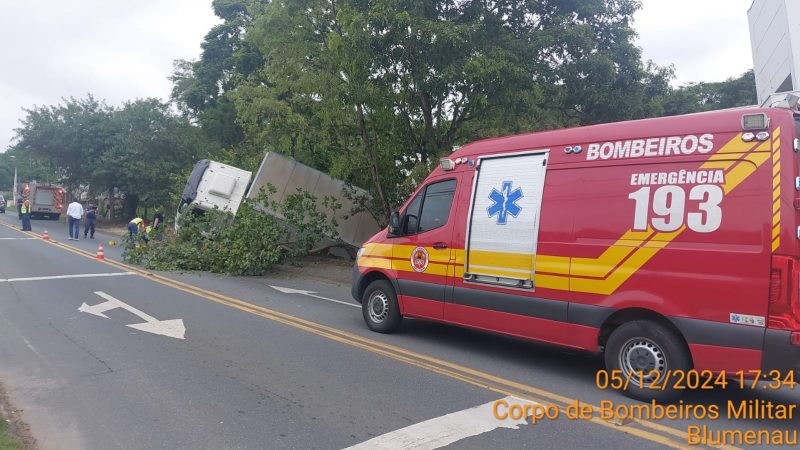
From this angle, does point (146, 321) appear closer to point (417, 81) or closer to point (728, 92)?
point (417, 81)

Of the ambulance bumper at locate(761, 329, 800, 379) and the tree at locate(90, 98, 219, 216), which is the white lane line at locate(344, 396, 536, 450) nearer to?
the ambulance bumper at locate(761, 329, 800, 379)

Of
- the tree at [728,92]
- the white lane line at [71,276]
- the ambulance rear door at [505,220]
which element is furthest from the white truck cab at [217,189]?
the tree at [728,92]

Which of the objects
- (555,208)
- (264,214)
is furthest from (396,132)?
(555,208)

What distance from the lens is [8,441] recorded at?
407 centimetres

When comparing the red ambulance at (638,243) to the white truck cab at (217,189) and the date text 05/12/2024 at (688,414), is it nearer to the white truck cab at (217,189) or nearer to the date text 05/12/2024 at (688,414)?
the date text 05/12/2024 at (688,414)

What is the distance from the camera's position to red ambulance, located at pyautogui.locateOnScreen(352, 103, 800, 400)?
4480 millimetres

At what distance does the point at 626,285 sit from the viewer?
16.9 ft

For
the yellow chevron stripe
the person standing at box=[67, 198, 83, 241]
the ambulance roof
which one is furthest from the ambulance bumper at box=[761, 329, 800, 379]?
the person standing at box=[67, 198, 83, 241]

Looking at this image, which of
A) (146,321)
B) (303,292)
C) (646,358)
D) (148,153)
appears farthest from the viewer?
(148,153)

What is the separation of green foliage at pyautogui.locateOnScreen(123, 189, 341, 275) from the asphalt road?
163 inches

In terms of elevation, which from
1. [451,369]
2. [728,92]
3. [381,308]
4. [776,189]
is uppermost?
[728,92]

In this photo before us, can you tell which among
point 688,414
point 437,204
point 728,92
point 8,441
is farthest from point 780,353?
point 728,92

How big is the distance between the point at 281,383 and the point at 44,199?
45.9 meters

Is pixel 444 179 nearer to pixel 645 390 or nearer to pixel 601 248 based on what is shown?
pixel 601 248
